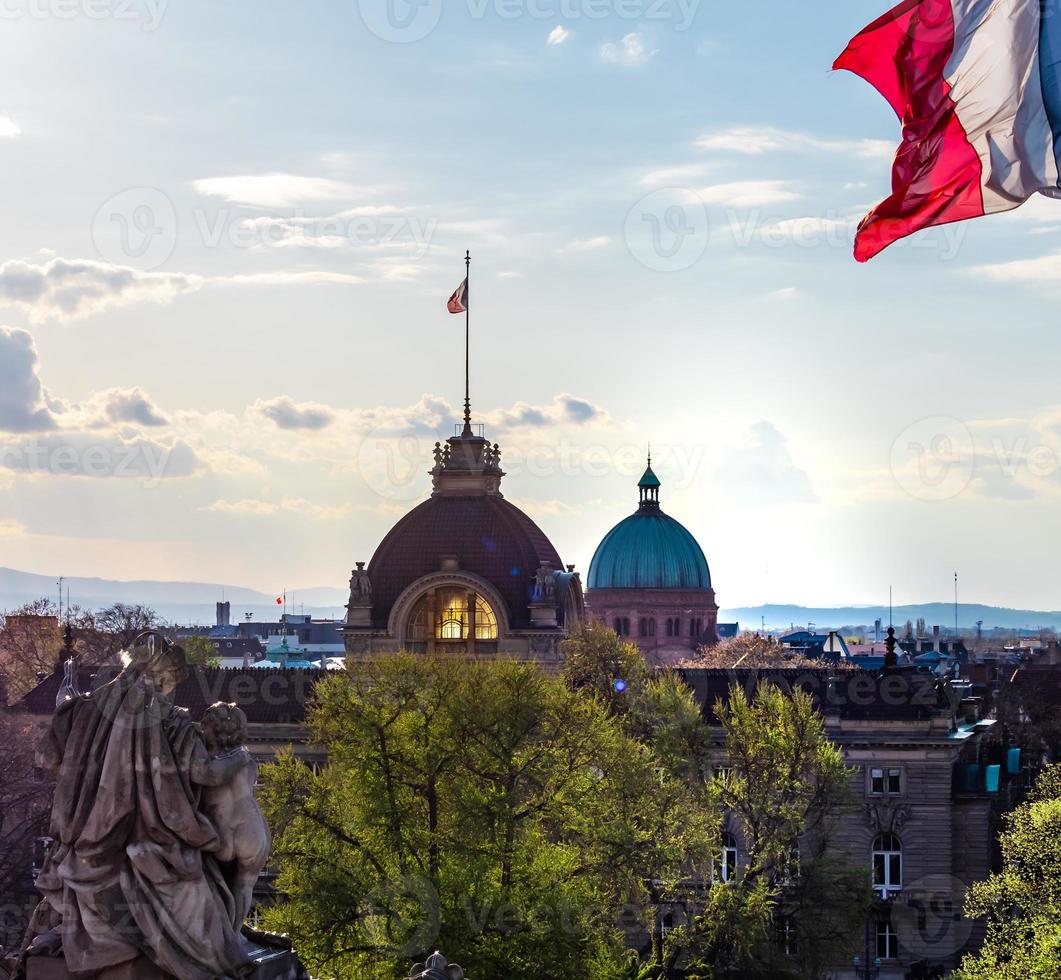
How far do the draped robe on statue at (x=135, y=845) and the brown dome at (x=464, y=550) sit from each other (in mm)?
73180

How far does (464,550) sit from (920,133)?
69.4 metres

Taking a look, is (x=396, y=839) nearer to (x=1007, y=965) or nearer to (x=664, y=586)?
(x=1007, y=965)

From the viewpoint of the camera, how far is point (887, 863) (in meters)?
79.6

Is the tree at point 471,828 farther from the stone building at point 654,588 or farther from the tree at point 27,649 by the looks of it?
the stone building at point 654,588

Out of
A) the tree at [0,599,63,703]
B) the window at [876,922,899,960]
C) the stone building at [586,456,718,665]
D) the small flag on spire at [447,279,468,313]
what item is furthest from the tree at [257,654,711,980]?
the stone building at [586,456,718,665]

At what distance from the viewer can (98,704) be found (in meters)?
17.8

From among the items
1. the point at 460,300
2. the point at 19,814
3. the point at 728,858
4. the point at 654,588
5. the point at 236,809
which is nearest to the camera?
the point at 236,809

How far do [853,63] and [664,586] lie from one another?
5590 inches

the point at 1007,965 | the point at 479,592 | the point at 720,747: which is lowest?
the point at 1007,965

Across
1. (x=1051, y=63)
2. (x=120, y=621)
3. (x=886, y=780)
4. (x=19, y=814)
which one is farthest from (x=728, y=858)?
(x=120, y=621)

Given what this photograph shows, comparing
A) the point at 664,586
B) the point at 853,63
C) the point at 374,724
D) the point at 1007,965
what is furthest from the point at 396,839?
the point at 664,586

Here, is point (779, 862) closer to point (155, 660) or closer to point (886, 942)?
point (886, 942)

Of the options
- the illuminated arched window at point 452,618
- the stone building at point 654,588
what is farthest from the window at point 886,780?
the stone building at point 654,588

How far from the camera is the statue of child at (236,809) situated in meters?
17.8
